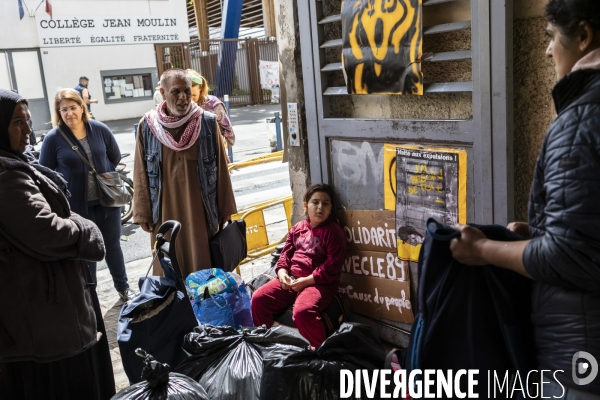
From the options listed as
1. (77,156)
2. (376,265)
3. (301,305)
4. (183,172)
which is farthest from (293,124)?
(77,156)

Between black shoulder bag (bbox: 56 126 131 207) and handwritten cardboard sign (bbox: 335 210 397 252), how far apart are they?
6.06ft

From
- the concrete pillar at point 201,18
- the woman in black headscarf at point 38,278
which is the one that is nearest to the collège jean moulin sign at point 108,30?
the concrete pillar at point 201,18

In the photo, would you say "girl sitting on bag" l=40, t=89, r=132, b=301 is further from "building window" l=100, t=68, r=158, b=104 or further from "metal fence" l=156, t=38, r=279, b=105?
"building window" l=100, t=68, r=158, b=104

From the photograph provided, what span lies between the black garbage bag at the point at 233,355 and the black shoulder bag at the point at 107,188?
192cm

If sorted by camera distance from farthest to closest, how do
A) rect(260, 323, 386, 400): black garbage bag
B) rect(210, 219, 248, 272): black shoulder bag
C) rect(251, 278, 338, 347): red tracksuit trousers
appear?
1. rect(210, 219, 248, 272): black shoulder bag
2. rect(251, 278, 338, 347): red tracksuit trousers
3. rect(260, 323, 386, 400): black garbage bag

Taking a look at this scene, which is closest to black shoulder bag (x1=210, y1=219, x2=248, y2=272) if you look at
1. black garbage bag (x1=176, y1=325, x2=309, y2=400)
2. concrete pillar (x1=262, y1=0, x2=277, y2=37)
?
black garbage bag (x1=176, y1=325, x2=309, y2=400)

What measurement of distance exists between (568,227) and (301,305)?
7.83 ft

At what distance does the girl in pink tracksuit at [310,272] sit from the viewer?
12.0ft

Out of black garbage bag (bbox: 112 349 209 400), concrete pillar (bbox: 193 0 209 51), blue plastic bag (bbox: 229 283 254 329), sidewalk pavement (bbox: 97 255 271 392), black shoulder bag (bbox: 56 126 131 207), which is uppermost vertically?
concrete pillar (bbox: 193 0 209 51)

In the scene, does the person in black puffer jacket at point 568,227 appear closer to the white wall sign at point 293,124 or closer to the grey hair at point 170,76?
the white wall sign at point 293,124

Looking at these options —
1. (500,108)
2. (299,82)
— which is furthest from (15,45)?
(500,108)

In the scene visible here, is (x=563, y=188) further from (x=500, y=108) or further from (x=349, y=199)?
(x=349, y=199)

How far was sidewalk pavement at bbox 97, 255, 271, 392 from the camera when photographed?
4.27m

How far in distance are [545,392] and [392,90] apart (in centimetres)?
216
